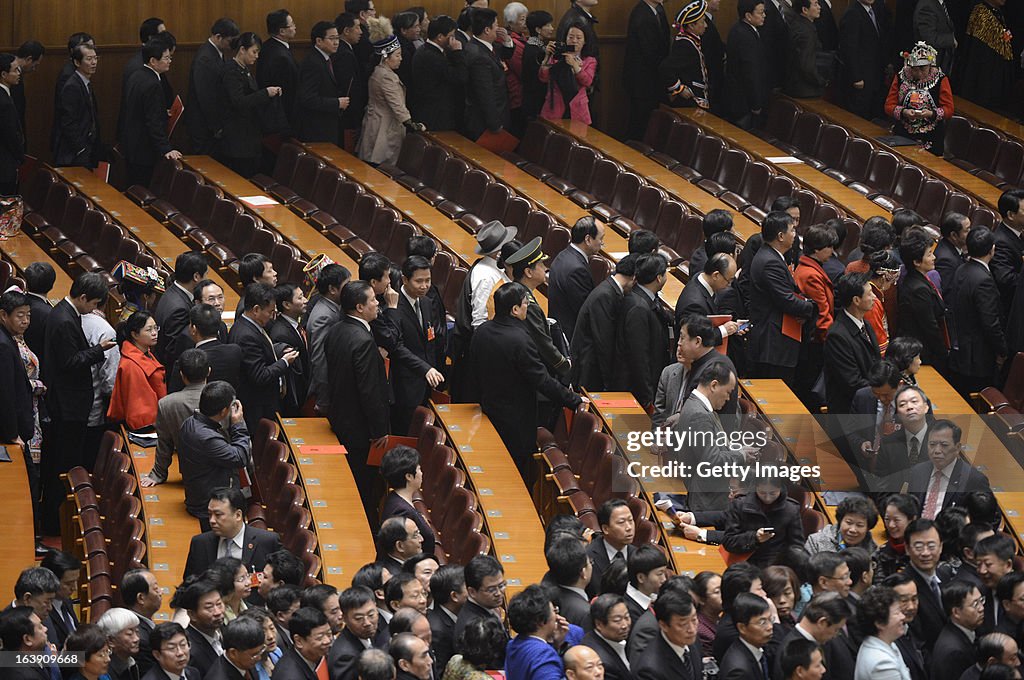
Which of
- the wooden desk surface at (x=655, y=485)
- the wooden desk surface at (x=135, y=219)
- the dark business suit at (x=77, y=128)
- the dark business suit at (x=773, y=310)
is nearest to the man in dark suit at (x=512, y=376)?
the wooden desk surface at (x=655, y=485)

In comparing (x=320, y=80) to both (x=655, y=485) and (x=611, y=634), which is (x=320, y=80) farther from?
(x=611, y=634)

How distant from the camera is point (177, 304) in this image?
331 inches

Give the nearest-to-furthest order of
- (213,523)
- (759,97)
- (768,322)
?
(213,523)
(768,322)
(759,97)

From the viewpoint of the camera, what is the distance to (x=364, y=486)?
816 cm

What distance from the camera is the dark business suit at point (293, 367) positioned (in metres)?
8.06

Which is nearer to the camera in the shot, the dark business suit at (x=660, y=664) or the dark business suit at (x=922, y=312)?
the dark business suit at (x=660, y=664)

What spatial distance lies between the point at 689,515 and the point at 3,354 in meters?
3.20

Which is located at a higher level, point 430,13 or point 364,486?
point 430,13

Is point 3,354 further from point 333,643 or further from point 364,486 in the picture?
point 333,643

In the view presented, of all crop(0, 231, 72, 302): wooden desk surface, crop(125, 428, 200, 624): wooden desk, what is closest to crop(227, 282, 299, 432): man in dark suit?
crop(125, 428, 200, 624): wooden desk

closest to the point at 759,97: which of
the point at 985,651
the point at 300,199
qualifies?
the point at 300,199

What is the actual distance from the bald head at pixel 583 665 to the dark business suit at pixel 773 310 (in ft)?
10.6

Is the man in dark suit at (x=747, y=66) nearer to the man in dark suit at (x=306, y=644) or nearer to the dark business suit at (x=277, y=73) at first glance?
the dark business suit at (x=277, y=73)

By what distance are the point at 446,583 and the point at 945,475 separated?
2.17 m
